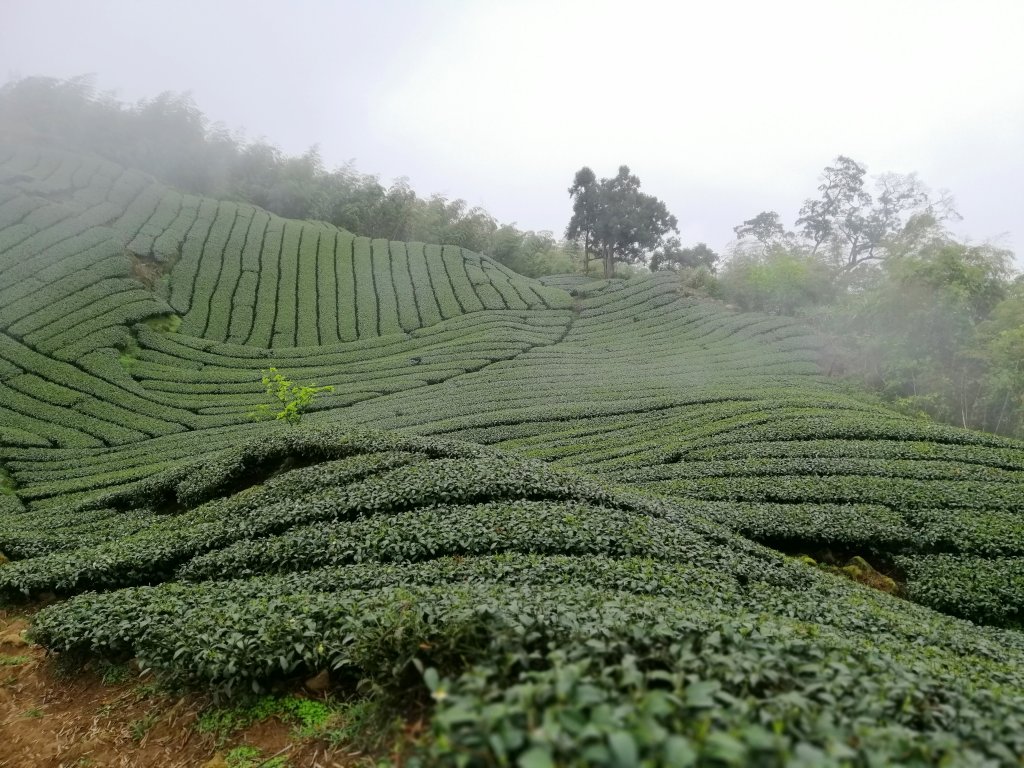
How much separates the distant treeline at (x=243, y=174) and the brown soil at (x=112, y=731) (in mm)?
66774

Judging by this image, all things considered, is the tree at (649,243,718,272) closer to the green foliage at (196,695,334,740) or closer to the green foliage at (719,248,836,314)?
the green foliage at (719,248,836,314)

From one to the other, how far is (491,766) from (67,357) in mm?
36139

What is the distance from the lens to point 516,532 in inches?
339

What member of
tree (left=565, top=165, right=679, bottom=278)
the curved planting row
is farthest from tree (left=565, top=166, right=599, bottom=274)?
the curved planting row

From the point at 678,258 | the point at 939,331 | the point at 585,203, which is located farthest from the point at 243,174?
the point at 939,331

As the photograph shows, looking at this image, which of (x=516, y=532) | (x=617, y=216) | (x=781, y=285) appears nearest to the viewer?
(x=516, y=532)

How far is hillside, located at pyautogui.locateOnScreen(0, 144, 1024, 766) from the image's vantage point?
2.94 m

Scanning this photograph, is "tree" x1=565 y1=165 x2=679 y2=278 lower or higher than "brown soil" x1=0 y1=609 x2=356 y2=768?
higher

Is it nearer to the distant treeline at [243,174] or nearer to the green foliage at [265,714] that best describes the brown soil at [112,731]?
the green foliage at [265,714]

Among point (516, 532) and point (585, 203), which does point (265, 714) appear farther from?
point (585, 203)

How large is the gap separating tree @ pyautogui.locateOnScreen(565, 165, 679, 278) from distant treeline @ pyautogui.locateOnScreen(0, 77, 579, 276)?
5.87 meters

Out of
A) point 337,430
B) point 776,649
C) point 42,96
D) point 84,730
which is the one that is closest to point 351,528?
point 84,730

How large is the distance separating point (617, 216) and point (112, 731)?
70962 mm

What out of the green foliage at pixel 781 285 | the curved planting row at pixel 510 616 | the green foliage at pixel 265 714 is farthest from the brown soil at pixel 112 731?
the green foliage at pixel 781 285
